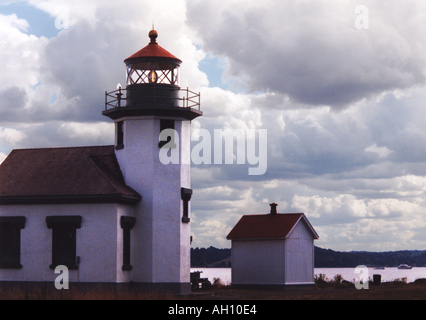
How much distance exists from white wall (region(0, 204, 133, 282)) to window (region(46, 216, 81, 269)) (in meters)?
0.20

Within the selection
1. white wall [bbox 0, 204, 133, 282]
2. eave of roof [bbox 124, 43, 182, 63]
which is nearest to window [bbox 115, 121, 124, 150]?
eave of roof [bbox 124, 43, 182, 63]

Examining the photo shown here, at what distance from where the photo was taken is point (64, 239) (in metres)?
29.2

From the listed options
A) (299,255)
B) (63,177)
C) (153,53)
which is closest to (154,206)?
(63,177)

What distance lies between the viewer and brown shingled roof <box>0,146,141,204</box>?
1147 inches

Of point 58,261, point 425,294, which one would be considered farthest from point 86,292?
point 425,294

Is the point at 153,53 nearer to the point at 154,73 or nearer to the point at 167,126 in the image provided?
the point at 154,73

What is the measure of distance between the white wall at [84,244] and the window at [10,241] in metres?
0.23

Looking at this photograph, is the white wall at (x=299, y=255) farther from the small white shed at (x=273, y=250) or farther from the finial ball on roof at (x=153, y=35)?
the finial ball on roof at (x=153, y=35)

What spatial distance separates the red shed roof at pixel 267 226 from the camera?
37.5 m

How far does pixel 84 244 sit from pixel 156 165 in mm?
4923

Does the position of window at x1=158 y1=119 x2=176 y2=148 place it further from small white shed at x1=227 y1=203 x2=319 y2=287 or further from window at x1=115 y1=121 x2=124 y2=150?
small white shed at x1=227 y1=203 x2=319 y2=287

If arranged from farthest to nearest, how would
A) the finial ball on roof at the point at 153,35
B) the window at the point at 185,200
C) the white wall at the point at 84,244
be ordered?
the finial ball on roof at the point at 153,35, the window at the point at 185,200, the white wall at the point at 84,244

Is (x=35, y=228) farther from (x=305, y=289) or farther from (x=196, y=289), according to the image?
(x=305, y=289)

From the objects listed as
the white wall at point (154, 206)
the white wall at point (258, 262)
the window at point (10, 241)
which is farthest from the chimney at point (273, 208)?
the window at point (10, 241)
